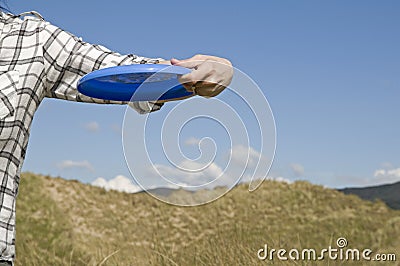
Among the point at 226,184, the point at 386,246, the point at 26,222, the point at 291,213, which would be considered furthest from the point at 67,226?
the point at 226,184

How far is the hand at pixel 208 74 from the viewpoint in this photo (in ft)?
4.63

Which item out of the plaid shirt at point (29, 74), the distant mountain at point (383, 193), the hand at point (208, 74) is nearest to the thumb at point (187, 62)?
the hand at point (208, 74)

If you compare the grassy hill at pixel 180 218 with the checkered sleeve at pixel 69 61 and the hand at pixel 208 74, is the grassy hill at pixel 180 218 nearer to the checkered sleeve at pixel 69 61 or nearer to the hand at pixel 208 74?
the checkered sleeve at pixel 69 61

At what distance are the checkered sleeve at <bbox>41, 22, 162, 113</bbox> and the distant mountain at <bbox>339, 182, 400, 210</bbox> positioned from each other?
6724 mm

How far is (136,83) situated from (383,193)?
301 inches

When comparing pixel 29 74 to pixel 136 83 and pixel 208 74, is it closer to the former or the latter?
pixel 136 83

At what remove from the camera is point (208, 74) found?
1.42m

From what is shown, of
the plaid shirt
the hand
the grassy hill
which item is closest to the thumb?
the hand

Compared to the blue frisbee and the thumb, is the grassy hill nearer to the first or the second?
the blue frisbee

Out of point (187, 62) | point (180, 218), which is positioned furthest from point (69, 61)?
point (180, 218)

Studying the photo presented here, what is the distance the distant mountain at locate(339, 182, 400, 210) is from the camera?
7.95 m

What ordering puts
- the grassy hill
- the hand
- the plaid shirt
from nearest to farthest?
the hand
the plaid shirt
the grassy hill

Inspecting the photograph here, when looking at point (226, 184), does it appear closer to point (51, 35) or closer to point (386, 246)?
point (51, 35)

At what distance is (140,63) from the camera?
1.57 meters
